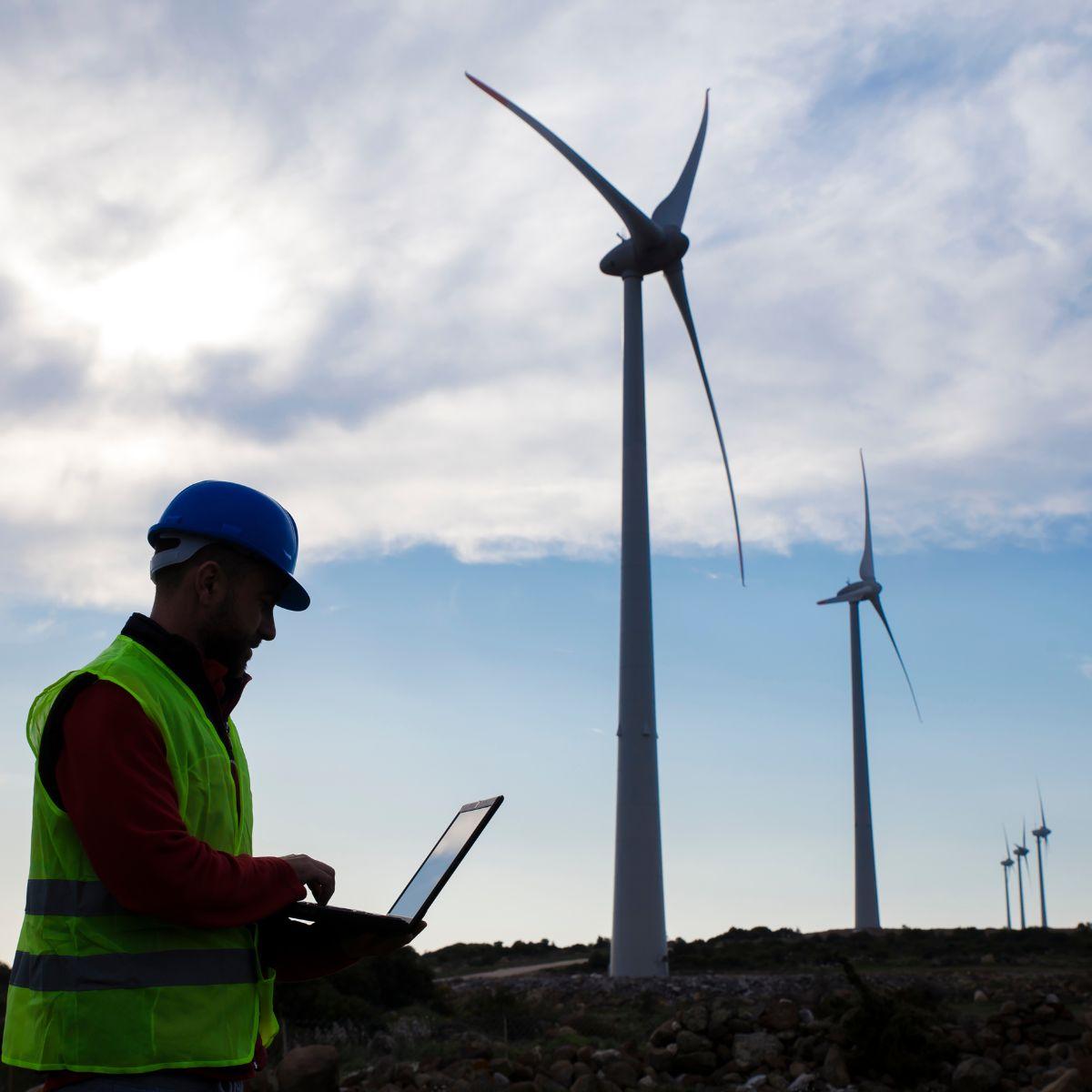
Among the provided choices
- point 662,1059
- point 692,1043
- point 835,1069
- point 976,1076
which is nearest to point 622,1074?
point 662,1059

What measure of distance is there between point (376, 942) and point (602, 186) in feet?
93.3

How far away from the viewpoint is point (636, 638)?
28656 millimetres

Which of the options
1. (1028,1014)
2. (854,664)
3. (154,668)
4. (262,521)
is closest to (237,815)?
(154,668)

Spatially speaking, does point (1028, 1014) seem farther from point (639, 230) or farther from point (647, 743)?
point (639, 230)

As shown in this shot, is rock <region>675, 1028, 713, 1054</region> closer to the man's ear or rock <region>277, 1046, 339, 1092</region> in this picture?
rock <region>277, 1046, 339, 1092</region>

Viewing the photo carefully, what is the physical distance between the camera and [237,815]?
3.82 meters

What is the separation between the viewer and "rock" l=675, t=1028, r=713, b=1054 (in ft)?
48.5

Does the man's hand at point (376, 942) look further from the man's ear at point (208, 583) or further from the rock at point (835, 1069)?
the rock at point (835, 1069)

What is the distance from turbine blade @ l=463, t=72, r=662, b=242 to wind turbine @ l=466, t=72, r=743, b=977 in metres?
0.02

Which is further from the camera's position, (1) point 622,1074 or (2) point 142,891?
(1) point 622,1074

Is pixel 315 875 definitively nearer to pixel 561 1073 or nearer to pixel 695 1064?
pixel 561 1073

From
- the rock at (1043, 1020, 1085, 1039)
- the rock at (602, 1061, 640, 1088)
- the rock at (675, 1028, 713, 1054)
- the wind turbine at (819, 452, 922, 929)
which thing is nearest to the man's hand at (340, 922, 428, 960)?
the rock at (602, 1061, 640, 1088)

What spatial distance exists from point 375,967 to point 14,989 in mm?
20859

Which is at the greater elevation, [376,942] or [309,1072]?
[376,942]
